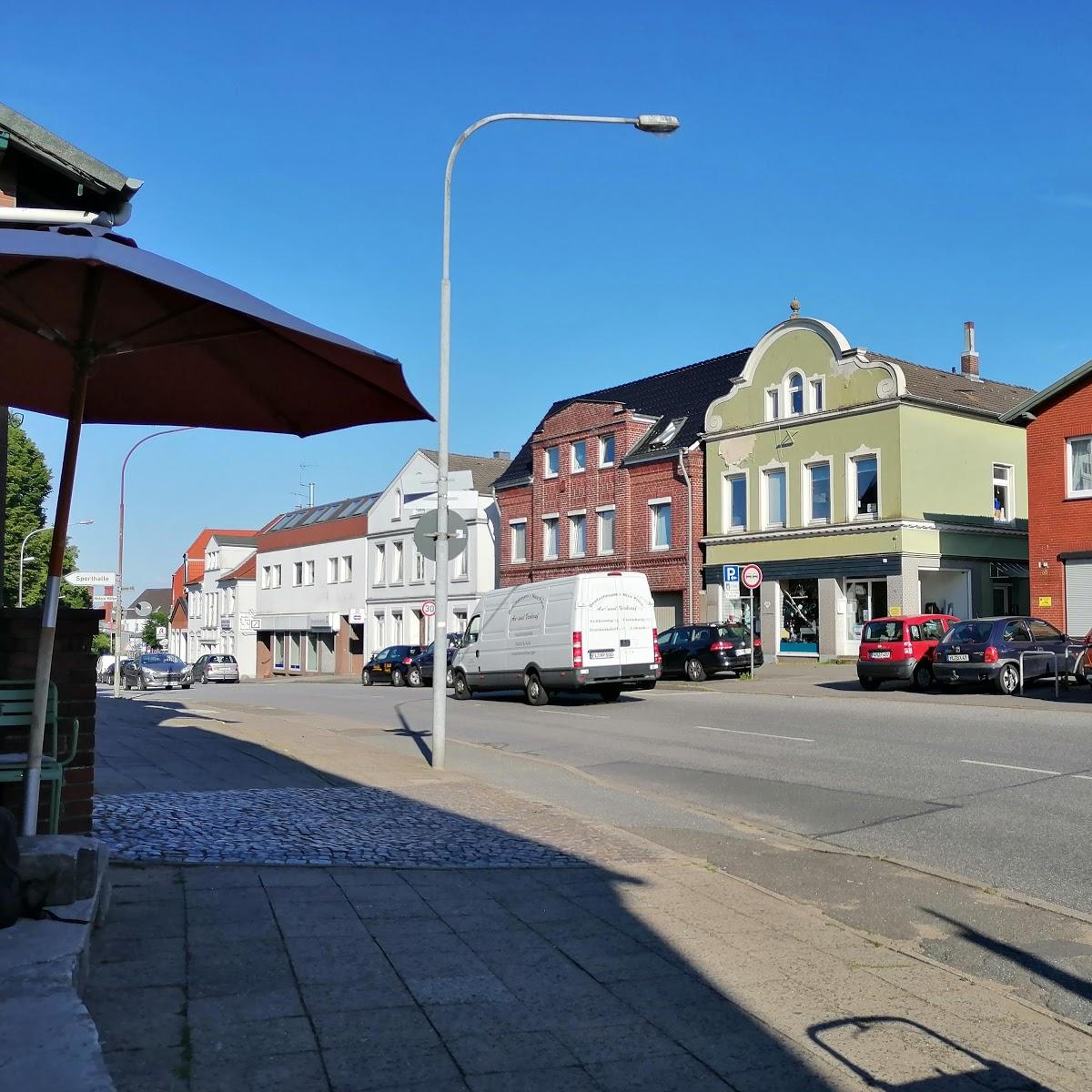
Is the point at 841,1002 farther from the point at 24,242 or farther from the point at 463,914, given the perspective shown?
the point at 24,242

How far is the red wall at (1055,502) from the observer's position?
29.1 m

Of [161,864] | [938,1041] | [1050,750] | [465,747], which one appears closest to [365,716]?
[465,747]

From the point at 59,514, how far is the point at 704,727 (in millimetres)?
13971

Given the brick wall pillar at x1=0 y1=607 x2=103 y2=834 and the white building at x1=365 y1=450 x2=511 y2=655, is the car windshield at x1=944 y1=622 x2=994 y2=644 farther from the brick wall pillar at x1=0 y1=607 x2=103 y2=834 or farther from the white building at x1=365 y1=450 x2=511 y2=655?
the white building at x1=365 y1=450 x2=511 y2=655

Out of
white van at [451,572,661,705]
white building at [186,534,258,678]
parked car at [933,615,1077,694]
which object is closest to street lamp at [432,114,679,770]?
white van at [451,572,661,705]

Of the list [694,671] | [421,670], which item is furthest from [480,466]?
[694,671]

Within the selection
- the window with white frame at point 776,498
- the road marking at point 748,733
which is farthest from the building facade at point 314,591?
the road marking at point 748,733

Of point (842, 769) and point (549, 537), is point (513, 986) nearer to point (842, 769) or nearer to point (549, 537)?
point (842, 769)

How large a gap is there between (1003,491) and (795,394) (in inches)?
293

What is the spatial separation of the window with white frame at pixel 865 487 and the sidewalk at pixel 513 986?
94.7ft

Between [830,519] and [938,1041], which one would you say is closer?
[938,1041]

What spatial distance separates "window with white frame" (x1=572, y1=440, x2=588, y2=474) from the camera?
152 feet

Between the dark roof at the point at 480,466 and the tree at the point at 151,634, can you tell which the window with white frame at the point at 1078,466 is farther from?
the tree at the point at 151,634

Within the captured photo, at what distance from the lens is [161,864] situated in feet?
23.2
